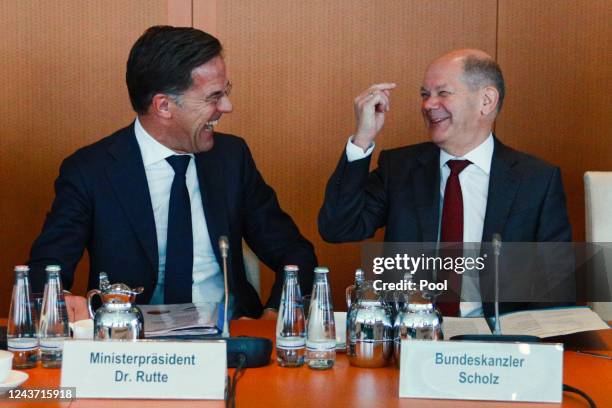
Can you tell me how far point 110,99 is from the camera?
12.9ft

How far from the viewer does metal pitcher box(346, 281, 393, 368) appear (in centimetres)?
204

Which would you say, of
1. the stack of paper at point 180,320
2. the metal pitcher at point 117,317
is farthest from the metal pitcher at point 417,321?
the metal pitcher at point 117,317

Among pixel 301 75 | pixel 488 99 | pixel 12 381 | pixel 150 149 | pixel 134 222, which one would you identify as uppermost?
pixel 301 75

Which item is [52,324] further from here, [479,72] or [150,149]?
[479,72]

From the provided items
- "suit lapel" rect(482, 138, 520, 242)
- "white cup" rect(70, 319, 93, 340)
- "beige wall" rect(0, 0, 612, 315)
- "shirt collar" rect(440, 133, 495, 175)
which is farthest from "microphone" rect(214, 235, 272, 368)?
"beige wall" rect(0, 0, 612, 315)

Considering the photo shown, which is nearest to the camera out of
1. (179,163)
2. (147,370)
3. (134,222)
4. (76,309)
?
(147,370)

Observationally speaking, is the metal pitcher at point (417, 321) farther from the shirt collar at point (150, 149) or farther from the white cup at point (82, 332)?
the shirt collar at point (150, 149)

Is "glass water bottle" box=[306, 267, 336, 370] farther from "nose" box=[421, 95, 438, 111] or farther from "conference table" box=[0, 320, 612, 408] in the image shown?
"nose" box=[421, 95, 438, 111]

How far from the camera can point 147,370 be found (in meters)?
1.82

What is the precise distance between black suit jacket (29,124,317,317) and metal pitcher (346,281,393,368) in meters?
0.92

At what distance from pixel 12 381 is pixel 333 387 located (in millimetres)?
624

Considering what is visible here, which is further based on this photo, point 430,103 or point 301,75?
point 301,75

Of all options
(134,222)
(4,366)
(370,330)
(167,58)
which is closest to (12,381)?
(4,366)

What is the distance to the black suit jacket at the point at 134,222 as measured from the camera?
2.89 metres
